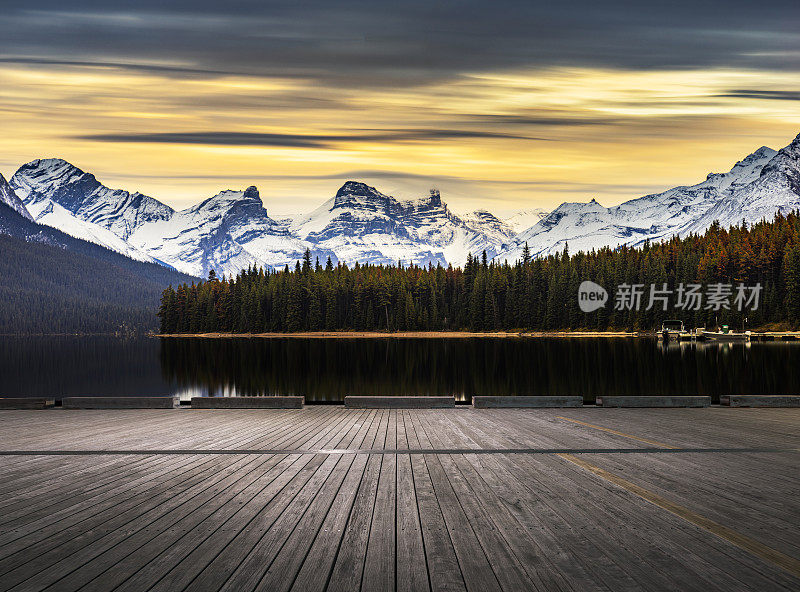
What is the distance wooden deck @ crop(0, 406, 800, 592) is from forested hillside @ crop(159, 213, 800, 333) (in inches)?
5951

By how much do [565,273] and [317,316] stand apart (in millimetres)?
70329

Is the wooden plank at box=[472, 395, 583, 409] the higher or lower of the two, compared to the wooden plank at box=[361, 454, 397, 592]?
higher

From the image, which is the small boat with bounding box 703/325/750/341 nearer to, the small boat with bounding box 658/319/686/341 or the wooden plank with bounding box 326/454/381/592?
the small boat with bounding box 658/319/686/341

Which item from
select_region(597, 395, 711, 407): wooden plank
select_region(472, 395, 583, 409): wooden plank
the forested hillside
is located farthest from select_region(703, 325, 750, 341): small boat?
select_region(472, 395, 583, 409): wooden plank

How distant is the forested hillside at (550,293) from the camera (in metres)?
153

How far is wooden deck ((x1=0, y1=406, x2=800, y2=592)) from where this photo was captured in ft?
21.8

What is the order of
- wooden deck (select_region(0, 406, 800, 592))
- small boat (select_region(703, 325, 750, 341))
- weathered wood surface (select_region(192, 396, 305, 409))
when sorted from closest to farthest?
wooden deck (select_region(0, 406, 800, 592)), weathered wood surface (select_region(192, 396, 305, 409)), small boat (select_region(703, 325, 750, 341))

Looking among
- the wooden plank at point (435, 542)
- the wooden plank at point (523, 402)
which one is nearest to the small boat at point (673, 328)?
the wooden plank at point (523, 402)

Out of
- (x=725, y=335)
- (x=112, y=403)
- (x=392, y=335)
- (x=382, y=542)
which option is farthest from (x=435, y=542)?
(x=392, y=335)

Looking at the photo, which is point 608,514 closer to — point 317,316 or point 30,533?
point 30,533

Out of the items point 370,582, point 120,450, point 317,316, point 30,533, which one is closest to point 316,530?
point 370,582

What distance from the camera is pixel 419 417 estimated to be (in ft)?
63.0

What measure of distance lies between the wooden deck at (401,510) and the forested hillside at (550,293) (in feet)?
496

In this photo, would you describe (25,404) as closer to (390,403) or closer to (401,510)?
(390,403)
